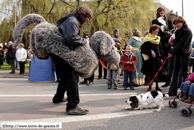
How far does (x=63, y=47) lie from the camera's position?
144 inches

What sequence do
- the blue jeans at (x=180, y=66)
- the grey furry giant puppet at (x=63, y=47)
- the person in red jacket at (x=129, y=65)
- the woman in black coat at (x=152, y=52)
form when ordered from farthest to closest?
the person in red jacket at (x=129, y=65) → the woman in black coat at (x=152, y=52) → the blue jeans at (x=180, y=66) → the grey furry giant puppet at (x=63, y=47)

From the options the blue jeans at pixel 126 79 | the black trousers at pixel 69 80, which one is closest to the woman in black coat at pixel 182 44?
the blue jeans at pixel 126 79

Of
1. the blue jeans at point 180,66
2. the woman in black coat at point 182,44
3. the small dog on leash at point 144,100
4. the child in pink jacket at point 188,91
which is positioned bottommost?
the small dog on leash at point 144,100

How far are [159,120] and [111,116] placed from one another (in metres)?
0.89

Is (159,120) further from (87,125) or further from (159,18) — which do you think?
(159,18)

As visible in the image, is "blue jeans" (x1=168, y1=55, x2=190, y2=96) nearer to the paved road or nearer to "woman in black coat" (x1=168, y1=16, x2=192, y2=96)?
"woman in black coat" (x1=168, y1=16, x2=192, y2=96)

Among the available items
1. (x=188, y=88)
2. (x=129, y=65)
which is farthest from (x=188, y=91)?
(x=129, y=65)

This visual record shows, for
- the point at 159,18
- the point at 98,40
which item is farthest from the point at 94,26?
the point at 98,40

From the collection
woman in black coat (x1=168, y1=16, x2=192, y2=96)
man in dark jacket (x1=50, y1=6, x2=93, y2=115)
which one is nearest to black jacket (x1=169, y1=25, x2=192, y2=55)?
woman in black coat (x1=168, y1=16, x2=192, y2=96)

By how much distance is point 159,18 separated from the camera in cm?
713

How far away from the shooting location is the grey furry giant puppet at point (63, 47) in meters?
3.64

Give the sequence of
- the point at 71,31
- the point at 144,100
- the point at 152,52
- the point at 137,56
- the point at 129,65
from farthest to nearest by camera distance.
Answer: the point at 137,56 → the point at 129,65 → the point at 152,52 → the point at 144,100 → the point at 71,31

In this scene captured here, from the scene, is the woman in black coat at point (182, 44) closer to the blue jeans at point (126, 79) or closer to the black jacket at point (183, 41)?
the black jacket at point (183, 41)

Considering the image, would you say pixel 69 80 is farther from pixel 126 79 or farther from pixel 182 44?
pixel 126 79
